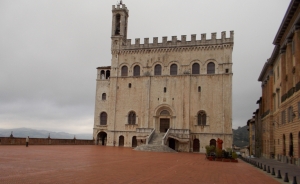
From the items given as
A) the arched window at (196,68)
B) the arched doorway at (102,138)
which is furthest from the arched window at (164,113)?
the arched doorway at (102,138)

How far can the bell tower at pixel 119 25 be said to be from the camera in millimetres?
49562

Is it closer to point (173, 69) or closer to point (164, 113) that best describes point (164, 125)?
point (164, 113)

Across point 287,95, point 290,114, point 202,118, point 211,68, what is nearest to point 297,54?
point 287,95

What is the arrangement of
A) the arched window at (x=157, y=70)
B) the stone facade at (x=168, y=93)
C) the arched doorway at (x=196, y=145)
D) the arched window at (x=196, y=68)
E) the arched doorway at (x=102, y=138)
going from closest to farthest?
the stone facade at (x=168, y=93) < the arched doorway at (x=196, y=145) < the arched window at (x=196, y=68) < the arched window at (x=157, y=70) < the arched doorway at (x=102, y=138)

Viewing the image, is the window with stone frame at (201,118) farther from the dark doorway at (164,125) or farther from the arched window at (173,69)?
the arched window at (173,69)

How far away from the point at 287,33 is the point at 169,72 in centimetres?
2076

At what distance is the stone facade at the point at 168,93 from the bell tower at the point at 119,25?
171mm

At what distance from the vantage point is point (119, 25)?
51.5m

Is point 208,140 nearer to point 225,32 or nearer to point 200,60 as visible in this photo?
point 200,60

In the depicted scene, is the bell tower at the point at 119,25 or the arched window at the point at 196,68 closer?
the arched window at the point at 196,68

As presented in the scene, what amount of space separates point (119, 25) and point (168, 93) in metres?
15.3

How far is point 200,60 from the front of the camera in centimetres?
4466

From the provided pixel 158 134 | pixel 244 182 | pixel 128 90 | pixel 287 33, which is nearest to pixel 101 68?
pixel 128 90

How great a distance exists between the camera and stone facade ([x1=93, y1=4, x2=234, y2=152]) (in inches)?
1681
